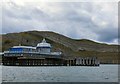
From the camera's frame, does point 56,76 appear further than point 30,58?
No

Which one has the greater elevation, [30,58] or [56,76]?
[30,58]

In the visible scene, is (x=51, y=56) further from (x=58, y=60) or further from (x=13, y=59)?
(x=13, y=59)

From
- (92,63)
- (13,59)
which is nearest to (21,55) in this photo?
(13,59)

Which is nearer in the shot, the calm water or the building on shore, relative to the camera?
the calm water

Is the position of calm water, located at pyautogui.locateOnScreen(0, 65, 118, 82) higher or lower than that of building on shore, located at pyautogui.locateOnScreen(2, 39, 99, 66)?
lower

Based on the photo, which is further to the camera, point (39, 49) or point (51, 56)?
point (39, 49)

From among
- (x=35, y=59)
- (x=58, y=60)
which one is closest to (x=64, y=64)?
(x=58, y=60)

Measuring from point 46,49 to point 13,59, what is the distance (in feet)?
86.2

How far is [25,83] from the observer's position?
52.5 m

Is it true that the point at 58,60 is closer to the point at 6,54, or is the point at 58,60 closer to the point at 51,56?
the point at 51,56

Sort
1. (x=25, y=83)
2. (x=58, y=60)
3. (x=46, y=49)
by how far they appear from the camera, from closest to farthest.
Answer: (x=25, y=83)
(x=58, y=60)
(x=46, y=49)

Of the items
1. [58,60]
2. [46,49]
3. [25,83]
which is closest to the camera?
[25,83]

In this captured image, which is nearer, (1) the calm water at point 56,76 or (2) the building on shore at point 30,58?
(1) the calm water at point 56,76

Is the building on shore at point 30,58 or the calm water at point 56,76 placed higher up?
the building on shore at point 30,58
